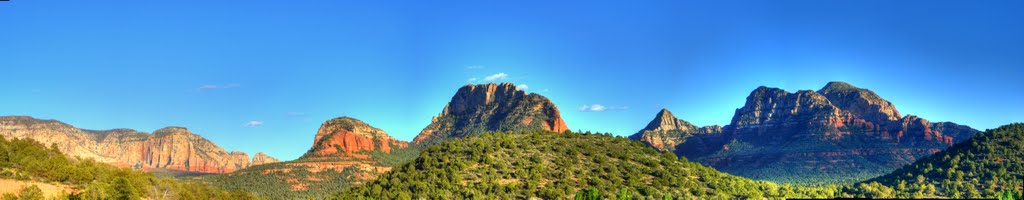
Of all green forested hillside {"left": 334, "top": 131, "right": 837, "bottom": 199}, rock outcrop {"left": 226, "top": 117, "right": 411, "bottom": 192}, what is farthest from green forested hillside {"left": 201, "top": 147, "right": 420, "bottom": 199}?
green forested hillside {"left": 334, "top": 131, "right": 837, "bottom": 199}

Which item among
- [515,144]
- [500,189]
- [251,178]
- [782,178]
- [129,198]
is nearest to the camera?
[129,198]

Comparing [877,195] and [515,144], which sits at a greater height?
[515,144]

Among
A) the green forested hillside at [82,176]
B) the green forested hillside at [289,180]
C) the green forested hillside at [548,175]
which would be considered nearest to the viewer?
the green forested hillside at [82,176]

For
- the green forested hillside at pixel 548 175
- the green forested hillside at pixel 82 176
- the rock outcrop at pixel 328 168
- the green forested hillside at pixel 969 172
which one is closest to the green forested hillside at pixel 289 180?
the rock outcrop at pixel 328 168

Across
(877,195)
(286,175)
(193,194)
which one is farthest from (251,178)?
(877,195)

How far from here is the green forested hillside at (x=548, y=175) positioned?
292 ft

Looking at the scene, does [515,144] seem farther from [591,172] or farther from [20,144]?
[20,144]

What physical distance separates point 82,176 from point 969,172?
428ft

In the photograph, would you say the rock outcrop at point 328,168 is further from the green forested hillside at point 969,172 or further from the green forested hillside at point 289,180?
the green forested hillside at point 969,172

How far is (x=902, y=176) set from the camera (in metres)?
133

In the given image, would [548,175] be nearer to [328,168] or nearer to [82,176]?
[82,176]

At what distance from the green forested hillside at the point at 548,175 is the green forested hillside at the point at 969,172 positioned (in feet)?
49.4

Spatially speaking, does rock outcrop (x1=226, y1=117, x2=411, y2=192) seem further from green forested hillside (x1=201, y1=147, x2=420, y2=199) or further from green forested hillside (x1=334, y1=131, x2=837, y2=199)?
green forested hillside (x1=334, y1=131, x2=837, y2=199)

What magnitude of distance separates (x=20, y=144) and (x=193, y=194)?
736 inches
